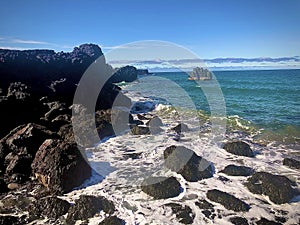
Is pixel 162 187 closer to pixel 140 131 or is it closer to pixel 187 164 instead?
pixel 187 164

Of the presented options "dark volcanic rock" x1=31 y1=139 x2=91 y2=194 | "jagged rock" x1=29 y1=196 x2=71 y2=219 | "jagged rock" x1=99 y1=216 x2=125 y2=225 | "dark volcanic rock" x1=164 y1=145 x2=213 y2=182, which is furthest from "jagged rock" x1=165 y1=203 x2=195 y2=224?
"dark volcanic rock" x1=31 y1=139 x2=91 y2=194

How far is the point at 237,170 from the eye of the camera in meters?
7.73

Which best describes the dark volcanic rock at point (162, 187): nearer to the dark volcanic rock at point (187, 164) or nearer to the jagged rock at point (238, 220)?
the dark volcanic rock at point (187, 164)

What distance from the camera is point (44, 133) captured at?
9.48 m

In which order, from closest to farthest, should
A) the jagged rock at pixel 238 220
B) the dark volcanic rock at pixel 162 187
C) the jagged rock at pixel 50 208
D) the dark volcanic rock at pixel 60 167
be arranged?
the jagged rock at pixel 238 220, the jagged rock at pixel 50 208, the dark volcanic rock at pixel 162 187, the dark volcanic rock at pixel 60 167

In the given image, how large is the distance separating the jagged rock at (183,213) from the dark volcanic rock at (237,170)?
2.31 metres

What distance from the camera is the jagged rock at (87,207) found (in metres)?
5.69

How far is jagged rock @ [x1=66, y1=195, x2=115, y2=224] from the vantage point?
5.69 m

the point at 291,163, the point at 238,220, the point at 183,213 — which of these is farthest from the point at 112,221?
the point at 291,163

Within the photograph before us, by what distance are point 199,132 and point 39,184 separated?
774cm

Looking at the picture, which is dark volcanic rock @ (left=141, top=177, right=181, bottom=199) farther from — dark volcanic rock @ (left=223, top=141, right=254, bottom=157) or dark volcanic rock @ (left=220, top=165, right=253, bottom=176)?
dark volcanic rock @ (left=223, top=141, right=254, bottom=157)

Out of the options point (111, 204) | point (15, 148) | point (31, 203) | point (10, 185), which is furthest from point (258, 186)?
point (15, 148)

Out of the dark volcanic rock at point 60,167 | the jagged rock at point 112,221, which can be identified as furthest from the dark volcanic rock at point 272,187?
the dark volcanic rock at point 60,167

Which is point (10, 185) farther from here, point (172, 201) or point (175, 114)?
point (175, 114)
